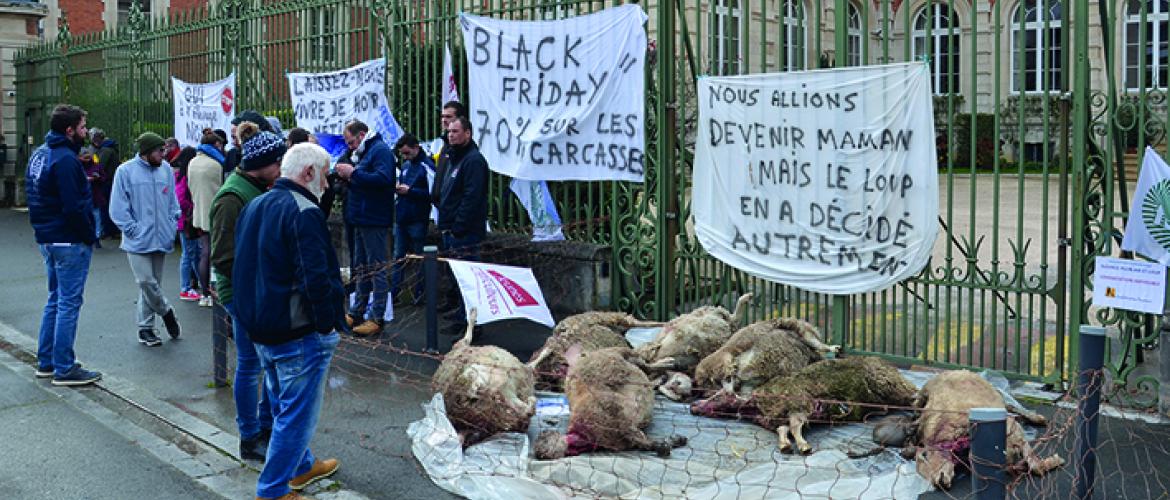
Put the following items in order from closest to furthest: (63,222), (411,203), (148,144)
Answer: (63,222) → (148,144) → (411,203)

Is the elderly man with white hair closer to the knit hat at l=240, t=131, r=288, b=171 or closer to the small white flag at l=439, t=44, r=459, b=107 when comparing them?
the knit hat at l=240, t=131, r=288, b=171

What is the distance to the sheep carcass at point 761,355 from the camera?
22.3ft

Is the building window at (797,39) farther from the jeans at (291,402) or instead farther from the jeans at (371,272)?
the jeans at (291,402)

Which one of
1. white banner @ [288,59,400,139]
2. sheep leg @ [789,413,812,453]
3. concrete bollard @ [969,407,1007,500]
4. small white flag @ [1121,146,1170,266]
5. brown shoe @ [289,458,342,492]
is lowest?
brown shoe @ [289,458,342,492]

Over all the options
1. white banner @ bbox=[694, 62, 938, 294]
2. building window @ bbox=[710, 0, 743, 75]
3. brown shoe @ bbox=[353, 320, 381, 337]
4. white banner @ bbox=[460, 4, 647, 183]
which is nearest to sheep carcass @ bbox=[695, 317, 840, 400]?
white banner @ bbox=[694, 62, 938, 294]

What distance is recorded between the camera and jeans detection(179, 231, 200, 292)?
38.1 feet

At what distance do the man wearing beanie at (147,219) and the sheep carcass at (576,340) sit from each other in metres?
3.74

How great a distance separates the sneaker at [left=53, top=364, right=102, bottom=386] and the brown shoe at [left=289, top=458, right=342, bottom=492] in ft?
10.4

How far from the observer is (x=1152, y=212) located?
6785mm

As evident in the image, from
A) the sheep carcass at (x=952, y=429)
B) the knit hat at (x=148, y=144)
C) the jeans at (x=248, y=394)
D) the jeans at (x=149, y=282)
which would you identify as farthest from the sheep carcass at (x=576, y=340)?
the knit hat at (x=148, y=144)

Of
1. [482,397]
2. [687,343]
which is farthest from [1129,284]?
[482,397]

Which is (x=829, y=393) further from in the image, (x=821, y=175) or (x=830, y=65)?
(x=830, y=65)

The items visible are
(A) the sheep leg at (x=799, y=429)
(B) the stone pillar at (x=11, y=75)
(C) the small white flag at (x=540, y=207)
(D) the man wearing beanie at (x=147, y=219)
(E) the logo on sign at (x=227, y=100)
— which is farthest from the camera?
(B) the stone pillar at (x=11, y=75)

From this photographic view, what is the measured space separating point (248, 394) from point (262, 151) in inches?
57.3
